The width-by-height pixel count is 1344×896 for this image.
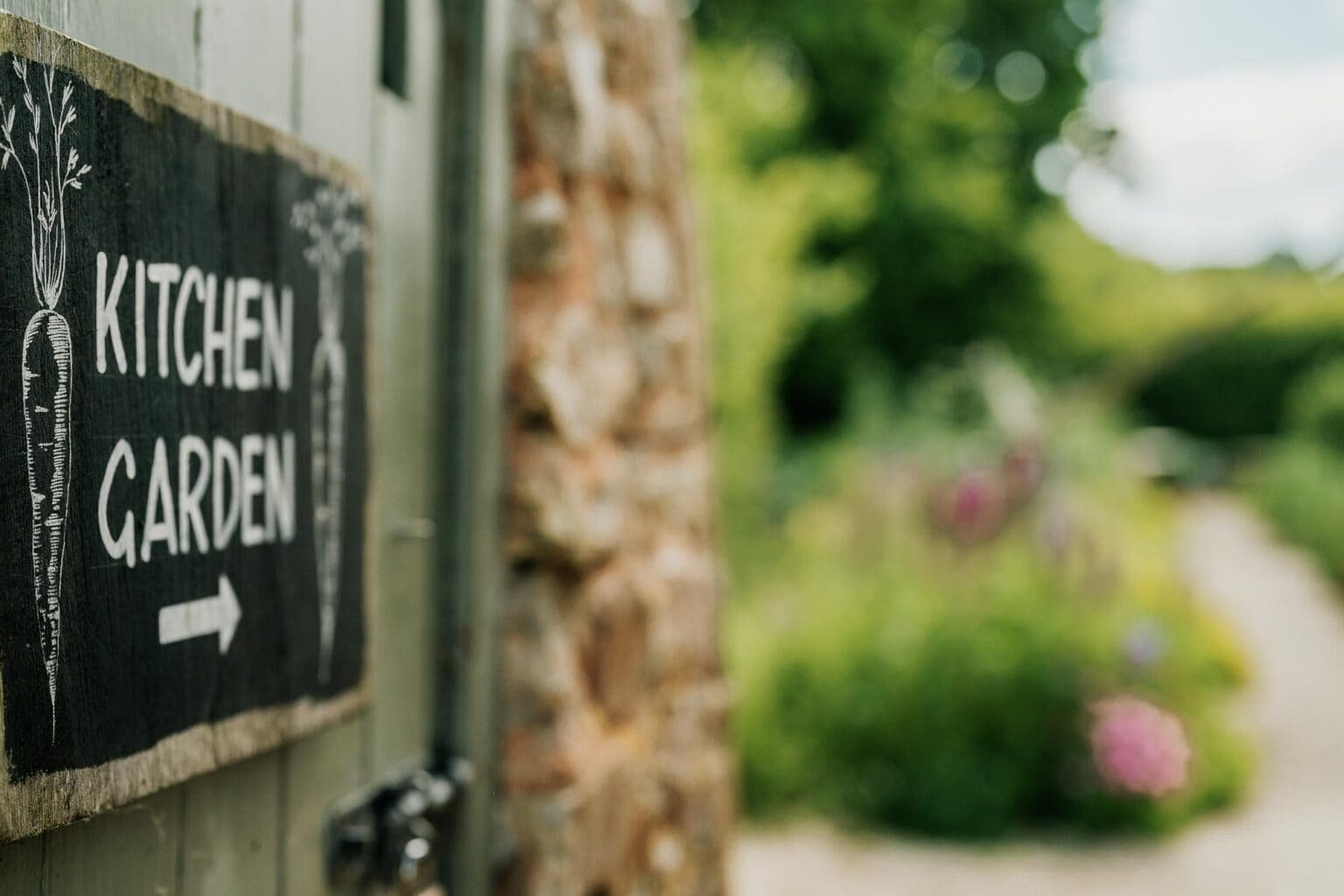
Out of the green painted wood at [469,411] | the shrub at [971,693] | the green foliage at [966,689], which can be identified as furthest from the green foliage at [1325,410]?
the green painted wood at [469,411]

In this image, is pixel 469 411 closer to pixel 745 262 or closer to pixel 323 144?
pixel 323 144

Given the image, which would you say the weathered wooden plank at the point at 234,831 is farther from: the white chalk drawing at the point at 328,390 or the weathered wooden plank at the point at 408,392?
the weathered wooden plank at the point at 408,392

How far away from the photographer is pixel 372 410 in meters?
1.34

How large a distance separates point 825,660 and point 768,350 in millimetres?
3898

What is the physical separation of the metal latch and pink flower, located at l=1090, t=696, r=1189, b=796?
3.64 metres

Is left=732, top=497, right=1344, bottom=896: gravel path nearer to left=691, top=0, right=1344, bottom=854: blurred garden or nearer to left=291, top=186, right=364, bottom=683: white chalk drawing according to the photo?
left=691, top=0, right=1344, bottom=854: blurred garden

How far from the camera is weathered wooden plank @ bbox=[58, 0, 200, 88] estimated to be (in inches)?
37.1

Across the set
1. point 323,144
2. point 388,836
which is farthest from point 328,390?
point 388,836

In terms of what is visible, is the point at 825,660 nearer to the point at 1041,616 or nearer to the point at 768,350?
the point at 1041,616

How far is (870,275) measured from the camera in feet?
48.5

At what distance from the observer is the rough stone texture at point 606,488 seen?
5.84 ft

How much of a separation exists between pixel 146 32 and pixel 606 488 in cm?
112

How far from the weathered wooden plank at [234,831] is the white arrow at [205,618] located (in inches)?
5.1

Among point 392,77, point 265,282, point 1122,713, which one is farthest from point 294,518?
point 1122,713
